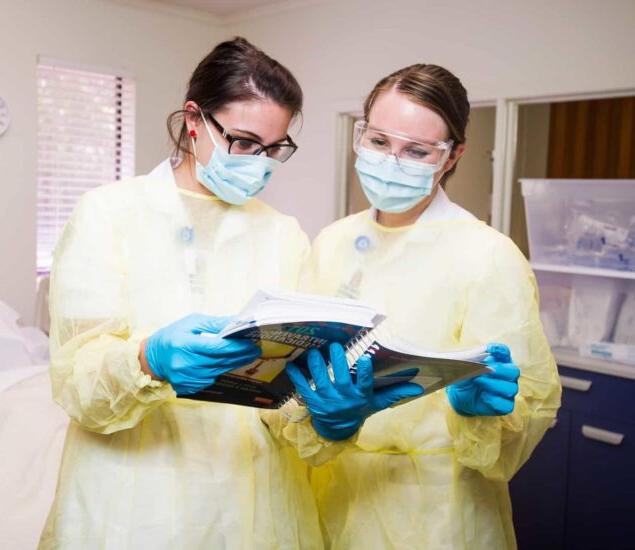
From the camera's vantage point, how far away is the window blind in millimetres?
3711

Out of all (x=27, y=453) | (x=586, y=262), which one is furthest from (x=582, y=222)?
(x=27, y=453)

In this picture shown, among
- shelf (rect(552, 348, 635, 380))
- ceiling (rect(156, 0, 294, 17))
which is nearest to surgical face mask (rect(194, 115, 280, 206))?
shelf (rect(552, 348, 635, 380))

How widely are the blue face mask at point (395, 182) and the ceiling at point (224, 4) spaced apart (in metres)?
2.95

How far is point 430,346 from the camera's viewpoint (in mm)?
1244

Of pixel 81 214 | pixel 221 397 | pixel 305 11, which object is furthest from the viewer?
pixel 305 11

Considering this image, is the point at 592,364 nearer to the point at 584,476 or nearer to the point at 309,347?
the point at 584,476

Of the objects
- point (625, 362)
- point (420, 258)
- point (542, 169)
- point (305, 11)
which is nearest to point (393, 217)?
point (420, 258)

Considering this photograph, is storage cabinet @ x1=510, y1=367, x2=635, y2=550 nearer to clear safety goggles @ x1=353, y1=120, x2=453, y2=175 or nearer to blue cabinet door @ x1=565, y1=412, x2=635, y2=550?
blue cabinet door @ x1=565, y1=412, x2=635, y2=550

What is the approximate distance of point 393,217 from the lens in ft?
4.59

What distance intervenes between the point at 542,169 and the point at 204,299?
2.39 metres

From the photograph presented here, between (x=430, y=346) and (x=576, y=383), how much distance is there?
1551 mm

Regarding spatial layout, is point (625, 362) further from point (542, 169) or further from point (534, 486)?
point (542, 169)

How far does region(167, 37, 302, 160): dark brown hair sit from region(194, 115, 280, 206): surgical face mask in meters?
0.05

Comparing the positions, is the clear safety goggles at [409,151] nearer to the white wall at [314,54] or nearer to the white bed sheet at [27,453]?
the white bed sheet at [27,453]
